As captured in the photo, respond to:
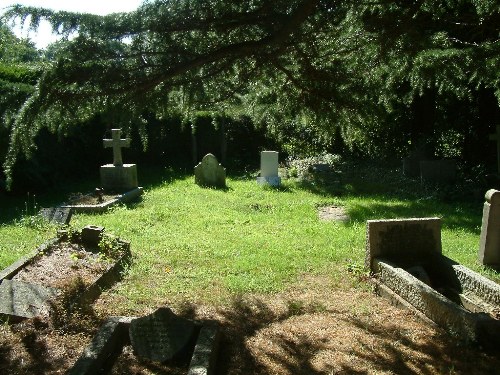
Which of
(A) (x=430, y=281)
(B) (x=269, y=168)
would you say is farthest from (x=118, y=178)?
(A) (x=430, y=281)

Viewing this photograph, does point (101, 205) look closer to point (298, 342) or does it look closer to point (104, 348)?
point (104, 348)

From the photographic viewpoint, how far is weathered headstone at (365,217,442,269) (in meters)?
6.26

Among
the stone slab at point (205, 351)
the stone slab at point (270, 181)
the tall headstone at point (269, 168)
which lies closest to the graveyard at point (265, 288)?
the stone slab at point (205, 351)

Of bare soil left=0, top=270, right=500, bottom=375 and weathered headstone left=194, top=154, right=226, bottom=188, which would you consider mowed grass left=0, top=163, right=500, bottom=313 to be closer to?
weathered headstone left=194, top=154, right=226, bottom=188

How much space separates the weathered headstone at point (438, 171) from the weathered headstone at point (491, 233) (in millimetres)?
6583

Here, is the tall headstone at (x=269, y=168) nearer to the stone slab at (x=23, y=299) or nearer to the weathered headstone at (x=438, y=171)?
the weathered headstone at (x=438, y=171)

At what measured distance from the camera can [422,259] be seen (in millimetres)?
6441

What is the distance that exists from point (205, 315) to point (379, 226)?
7.64ft

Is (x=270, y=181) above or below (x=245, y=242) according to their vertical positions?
above

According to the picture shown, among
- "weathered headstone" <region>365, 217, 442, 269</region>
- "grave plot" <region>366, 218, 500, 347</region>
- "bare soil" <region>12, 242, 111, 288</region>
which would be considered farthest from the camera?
"weathered headstone" <region>365, 217, 442, 269</region>

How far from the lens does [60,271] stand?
6305 mm

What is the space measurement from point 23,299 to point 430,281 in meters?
4.46

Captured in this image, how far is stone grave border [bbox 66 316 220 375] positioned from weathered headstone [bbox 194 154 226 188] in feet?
31.4

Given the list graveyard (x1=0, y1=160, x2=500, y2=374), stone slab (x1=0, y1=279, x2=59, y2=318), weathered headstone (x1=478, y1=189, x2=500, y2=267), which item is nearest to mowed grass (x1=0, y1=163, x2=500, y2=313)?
graveyard (x1=0, y1=160, x2=500, y2=374)
